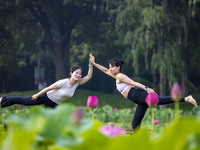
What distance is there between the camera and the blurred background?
44.3 feet

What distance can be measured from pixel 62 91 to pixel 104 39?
16968 millimetres

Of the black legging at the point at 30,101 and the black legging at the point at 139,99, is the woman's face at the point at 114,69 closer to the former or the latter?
the black legging at the point at 139,99

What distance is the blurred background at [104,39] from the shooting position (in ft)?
44.3

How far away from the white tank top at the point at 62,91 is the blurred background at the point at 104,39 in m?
8.61

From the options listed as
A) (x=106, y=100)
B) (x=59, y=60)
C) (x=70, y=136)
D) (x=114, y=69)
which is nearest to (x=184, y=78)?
(x=106, y=100)

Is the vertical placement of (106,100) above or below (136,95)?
below

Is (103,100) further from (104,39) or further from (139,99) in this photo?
(139,99)

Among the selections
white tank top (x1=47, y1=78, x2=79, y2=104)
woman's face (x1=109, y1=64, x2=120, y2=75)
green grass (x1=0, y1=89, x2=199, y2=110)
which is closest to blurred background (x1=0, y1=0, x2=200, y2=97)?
green grass (x1=0, y1=89, x2=199, y2=110)

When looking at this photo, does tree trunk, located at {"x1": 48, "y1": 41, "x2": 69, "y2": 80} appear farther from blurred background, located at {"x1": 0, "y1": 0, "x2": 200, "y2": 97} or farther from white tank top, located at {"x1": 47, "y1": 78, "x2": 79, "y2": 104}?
white tank top, located at {"x1": 47, "y1": 78, "x2": 79, "y2": 104}

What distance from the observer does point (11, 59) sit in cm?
1766

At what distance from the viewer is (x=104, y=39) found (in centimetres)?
2144

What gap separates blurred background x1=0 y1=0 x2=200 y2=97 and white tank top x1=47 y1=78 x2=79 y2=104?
861 cm

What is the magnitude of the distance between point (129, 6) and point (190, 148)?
13.4m

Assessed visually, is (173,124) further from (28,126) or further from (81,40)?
(81,40)
